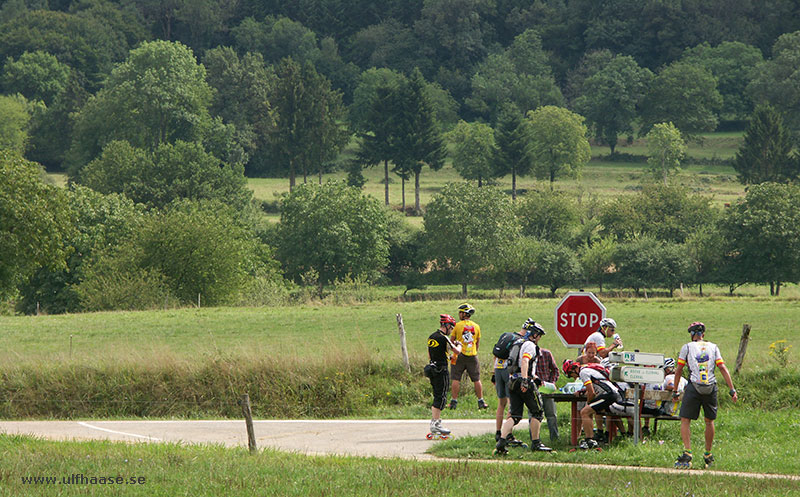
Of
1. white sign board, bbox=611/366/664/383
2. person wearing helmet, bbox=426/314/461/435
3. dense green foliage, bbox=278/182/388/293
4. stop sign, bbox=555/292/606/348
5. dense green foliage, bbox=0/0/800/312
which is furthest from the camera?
dense green foliage, bbox=0/0/800/312

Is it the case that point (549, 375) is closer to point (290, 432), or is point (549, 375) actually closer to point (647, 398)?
point (647, 398)

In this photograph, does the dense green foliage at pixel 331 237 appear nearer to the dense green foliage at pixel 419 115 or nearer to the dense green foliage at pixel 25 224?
the dense green foliage at pixel 419 115

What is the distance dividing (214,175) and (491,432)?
8386cm

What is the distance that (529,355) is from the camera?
15.7 meters

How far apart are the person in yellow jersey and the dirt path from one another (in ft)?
2.51

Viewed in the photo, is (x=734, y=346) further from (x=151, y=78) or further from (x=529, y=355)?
(x=151, y=78)

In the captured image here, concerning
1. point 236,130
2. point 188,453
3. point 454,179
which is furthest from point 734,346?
point 236,130

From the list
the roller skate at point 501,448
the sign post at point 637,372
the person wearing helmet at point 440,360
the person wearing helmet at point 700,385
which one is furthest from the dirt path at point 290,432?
the person wearing helmet at point 700,385

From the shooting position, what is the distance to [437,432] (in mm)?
17469

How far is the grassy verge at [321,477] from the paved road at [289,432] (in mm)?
1655

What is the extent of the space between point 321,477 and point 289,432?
5.19m

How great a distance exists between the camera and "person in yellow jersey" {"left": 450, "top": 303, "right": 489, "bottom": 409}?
19609 millimetres
